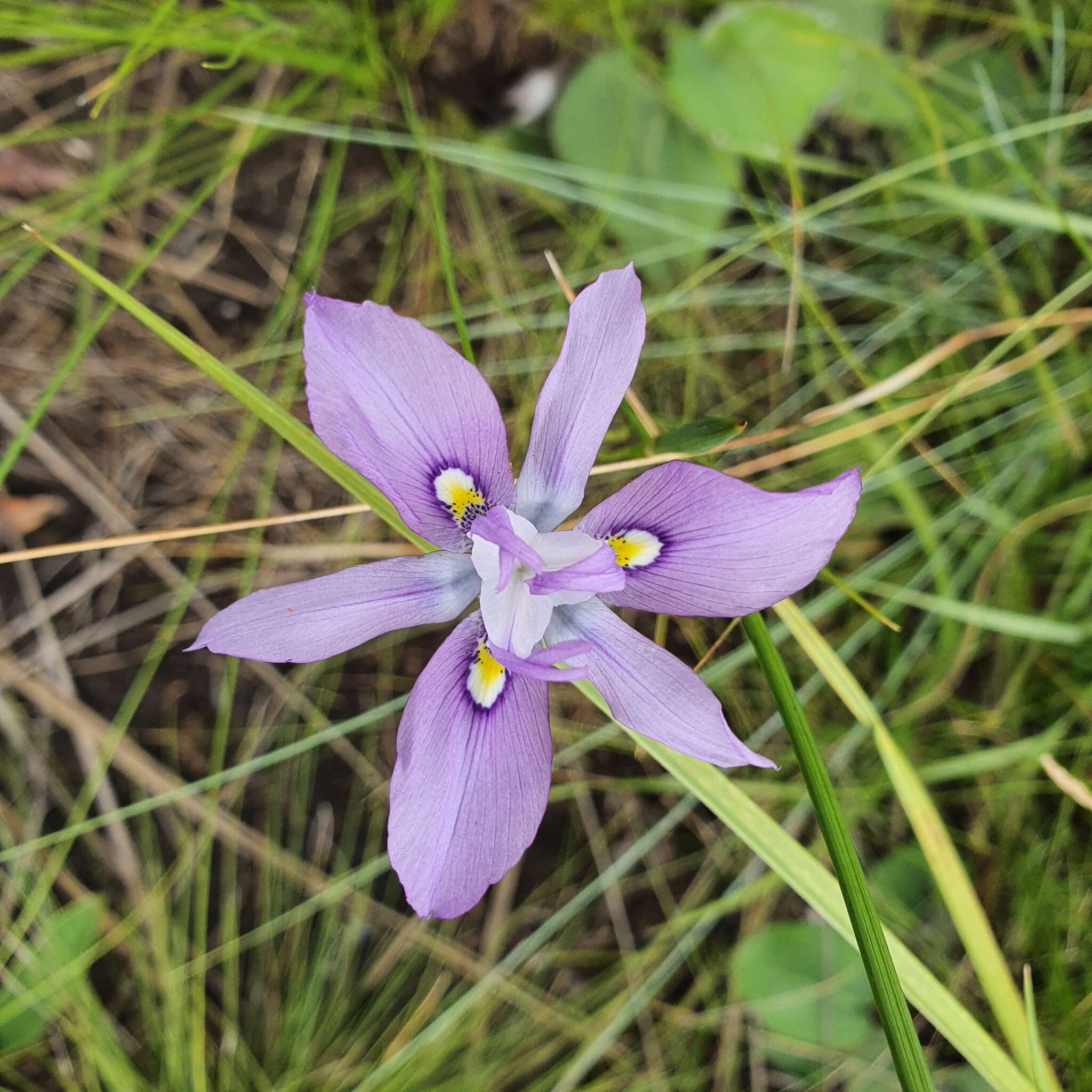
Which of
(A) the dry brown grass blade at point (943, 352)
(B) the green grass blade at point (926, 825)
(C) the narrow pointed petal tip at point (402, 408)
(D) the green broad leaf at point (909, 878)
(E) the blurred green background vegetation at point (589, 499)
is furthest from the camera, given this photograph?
(D) the green broad leaf at point (909, 878)

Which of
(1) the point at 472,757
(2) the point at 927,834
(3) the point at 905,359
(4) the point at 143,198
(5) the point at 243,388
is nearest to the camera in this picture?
(1) the point at 472,757

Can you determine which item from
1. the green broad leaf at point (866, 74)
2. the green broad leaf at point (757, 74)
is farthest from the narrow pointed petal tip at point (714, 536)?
the green broad leaf at point (866, 74)

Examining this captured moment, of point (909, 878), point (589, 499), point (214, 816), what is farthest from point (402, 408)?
point (909, 878)

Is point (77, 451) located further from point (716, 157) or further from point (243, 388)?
point (716, 157)

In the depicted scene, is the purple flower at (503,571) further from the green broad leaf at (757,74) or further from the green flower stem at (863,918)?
the green broad leaf at (757,74)

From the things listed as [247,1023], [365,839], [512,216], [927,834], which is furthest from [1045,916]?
[512,216]
